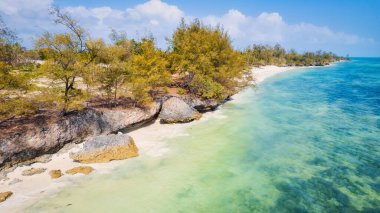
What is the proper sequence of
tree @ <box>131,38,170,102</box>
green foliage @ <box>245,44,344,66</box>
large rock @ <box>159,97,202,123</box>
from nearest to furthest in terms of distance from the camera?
1. tree @ <box>131,38,170,102</box>
2. large rock @ <box>159,97,202,123</box>
3. green foliage @ <box>245,44,344,66</box>

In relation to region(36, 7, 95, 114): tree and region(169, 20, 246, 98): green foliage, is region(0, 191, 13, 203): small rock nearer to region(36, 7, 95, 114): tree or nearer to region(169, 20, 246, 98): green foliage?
region(36, 7, 95, 114): tree

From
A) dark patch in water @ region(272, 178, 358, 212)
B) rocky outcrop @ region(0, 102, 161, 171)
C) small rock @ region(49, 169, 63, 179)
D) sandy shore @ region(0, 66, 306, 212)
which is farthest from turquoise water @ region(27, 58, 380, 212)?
rocky outcrop @ region(0, 102, 161, 171)

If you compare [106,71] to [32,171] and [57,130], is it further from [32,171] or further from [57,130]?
[32,171]

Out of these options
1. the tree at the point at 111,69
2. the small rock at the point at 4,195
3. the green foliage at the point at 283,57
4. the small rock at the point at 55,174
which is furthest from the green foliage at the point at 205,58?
the green foliage at the point at 283,57

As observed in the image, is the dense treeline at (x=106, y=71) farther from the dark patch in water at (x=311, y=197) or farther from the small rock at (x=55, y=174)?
the dark patch in water at (x=311, y=197)

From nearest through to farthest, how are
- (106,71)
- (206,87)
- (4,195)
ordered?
(4,195)
(106,71)
(206,87)

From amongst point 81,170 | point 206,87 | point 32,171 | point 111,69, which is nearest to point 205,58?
point 206,87
